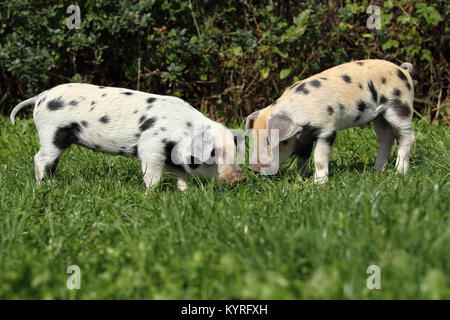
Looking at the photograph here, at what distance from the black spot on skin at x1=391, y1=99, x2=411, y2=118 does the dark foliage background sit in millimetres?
2607

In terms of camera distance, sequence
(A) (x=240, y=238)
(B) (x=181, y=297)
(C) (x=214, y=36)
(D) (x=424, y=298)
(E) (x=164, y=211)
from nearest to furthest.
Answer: (D) (x=424, y=298) < (B) (x=181, y=297) < (A) (x=240, y=238) < (E) (x=164, y=211) < (C) (x=214, y=36)

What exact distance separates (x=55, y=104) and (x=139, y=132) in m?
0.81

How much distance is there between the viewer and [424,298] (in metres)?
2.13

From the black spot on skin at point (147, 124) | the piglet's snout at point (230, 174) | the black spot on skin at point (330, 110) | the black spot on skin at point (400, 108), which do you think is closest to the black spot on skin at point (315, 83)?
the black spot on skin at point (330, 110)

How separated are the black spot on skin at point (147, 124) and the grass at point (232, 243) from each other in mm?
628

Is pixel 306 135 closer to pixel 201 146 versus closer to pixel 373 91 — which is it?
pixel 373 91

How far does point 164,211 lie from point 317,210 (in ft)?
3.12

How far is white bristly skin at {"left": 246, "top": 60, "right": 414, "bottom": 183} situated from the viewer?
14.2 ft

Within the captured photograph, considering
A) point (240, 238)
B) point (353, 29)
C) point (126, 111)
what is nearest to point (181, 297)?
point (240, 238)

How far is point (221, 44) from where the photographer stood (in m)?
7.55

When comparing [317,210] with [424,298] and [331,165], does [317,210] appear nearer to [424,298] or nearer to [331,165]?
[424,298]

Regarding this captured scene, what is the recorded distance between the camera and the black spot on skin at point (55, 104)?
448 centimetres

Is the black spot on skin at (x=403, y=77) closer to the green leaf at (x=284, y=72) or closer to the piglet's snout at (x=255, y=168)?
the piglet's snout at (x=255, y=168)

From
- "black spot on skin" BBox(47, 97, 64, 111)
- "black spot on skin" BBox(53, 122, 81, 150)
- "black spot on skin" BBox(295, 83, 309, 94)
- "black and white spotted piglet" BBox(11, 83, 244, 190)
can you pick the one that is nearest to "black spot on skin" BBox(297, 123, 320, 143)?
"black spot on skin" BBox(295, 83, 309, 94)
